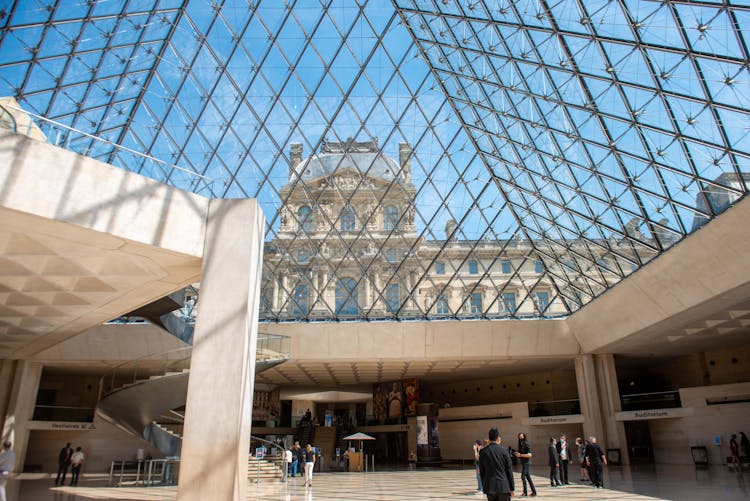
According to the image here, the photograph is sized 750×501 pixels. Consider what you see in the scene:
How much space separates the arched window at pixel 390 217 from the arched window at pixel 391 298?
10.6ft

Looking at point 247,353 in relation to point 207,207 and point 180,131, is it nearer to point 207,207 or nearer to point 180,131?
point 207,207

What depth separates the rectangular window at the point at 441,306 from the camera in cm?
2880

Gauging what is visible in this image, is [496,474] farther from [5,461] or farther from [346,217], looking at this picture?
[346,217]

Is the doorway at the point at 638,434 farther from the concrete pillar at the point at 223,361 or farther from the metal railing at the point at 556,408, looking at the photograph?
the concrete pillar at the point at 223,361

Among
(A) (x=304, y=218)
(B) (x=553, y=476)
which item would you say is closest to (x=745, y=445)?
(B) (x=553, y=476)

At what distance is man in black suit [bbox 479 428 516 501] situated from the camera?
19.7 ft

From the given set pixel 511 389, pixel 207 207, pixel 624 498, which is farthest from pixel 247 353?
pixel 511 389

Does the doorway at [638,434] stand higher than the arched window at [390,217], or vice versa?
the arched window at [390,217]

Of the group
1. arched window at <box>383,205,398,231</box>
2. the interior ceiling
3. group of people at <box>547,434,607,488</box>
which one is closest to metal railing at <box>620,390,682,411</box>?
the interior ceiling

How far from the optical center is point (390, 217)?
29.5 metres

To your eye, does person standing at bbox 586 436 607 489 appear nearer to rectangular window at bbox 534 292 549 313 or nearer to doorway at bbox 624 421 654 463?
rectangular window at bbox 534 292 549 313

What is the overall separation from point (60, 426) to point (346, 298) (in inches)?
606

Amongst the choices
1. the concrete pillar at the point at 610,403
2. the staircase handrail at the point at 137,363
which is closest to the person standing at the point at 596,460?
the concrete pillar at the point at 610,403

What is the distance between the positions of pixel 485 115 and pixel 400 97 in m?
5.33
